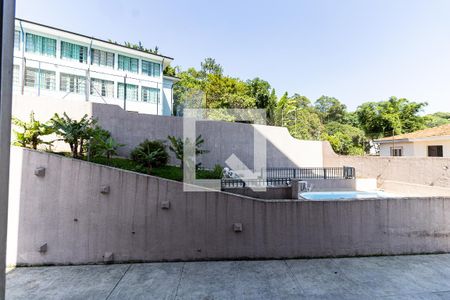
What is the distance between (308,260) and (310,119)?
26852 mm

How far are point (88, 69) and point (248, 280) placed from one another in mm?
15379

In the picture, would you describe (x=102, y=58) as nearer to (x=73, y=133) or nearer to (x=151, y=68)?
(x=151, y=68)

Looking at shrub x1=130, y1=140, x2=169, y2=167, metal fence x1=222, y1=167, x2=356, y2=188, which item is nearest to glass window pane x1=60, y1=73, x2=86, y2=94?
shrub x1=130, y1=140, x2=169, y2=167

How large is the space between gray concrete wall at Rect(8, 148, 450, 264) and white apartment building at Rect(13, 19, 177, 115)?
5.75 m

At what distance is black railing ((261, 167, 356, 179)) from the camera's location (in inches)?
570

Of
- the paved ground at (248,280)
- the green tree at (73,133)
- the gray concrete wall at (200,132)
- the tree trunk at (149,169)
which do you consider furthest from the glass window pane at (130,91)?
the paved ground at (248,280)

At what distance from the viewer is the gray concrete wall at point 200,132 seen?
8.10 metres

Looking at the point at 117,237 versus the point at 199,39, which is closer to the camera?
the point at 117,237

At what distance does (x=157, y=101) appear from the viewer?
522 inches

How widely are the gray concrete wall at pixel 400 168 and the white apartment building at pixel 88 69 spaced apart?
13.7 metres

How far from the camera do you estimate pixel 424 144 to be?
16.6 meters

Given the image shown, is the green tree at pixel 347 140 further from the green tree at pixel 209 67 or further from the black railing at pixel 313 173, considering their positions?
the green tree at pixel 209 67

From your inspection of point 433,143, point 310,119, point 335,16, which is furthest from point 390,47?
point 310,119

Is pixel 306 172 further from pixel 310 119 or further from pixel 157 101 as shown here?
pixel 310 119
